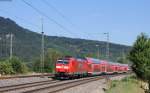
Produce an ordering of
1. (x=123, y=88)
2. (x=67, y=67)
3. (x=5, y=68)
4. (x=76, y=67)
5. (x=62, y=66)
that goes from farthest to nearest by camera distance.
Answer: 1. (x=5, y=68)
2. (x=76, y=67)
3. (x=62, y=66)
4. (x=67, y=67)
5. (x=123, y=88)

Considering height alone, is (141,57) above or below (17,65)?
above

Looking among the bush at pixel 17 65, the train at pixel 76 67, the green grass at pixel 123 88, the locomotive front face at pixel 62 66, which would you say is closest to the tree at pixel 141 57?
the train at pixel 76 67

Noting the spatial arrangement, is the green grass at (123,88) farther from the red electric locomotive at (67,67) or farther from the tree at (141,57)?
the tree at (141,57)

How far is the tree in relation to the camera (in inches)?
2431

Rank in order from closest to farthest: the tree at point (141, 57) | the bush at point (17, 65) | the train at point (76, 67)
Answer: the train at point (76, 67) < the tree at point (141, 57) < the bush at point (17, 65)

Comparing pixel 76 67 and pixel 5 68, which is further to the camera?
pixel 5 68

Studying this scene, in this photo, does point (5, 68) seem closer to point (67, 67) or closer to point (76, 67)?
point (76, 67)

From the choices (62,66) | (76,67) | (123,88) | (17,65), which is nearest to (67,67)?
(62,66)

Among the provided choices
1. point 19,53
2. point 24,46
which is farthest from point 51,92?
point 24,46

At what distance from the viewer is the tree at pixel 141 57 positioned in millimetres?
61750

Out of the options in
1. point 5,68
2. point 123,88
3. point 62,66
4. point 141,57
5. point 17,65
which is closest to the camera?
point 123,88

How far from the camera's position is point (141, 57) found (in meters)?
61.6

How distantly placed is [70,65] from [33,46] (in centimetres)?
13991

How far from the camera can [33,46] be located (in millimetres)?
199750
